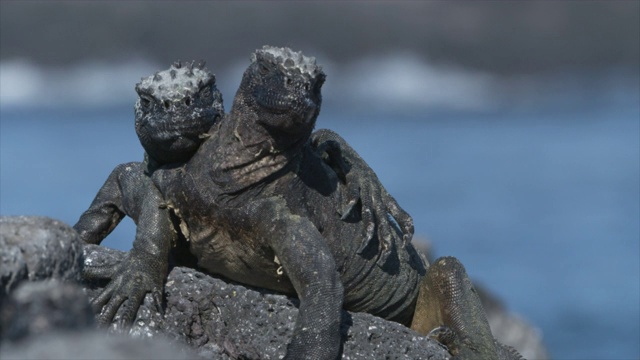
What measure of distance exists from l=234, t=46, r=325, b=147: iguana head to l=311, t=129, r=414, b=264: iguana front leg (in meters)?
0.52

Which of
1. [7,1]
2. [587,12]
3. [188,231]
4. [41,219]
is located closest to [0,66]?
[7,1]

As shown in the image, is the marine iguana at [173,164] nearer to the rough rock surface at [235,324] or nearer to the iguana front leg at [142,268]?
the iguana front leg at [142,268]

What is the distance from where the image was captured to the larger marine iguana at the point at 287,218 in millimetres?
6578

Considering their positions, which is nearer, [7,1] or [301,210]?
[301,210]

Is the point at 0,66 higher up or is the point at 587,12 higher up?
the point at 587,12

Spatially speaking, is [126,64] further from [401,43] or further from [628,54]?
[628,54]

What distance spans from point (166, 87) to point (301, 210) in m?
0.88

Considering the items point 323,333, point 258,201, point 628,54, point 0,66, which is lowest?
point 323,333

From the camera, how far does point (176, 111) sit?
22.4 ft

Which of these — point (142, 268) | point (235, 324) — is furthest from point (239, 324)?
point (142, 268)

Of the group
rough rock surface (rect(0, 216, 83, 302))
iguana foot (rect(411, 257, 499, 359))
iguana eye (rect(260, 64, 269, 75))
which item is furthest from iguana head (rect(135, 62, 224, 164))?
rough rock surface (rect(0, 216, 83, 302))

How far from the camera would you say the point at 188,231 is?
7.01 m

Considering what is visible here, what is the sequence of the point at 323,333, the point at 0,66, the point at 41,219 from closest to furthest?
the point at 41,219, the point at 323,333, the point at 0,66

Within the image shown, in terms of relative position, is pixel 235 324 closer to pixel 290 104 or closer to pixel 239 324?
pixel 239 324
